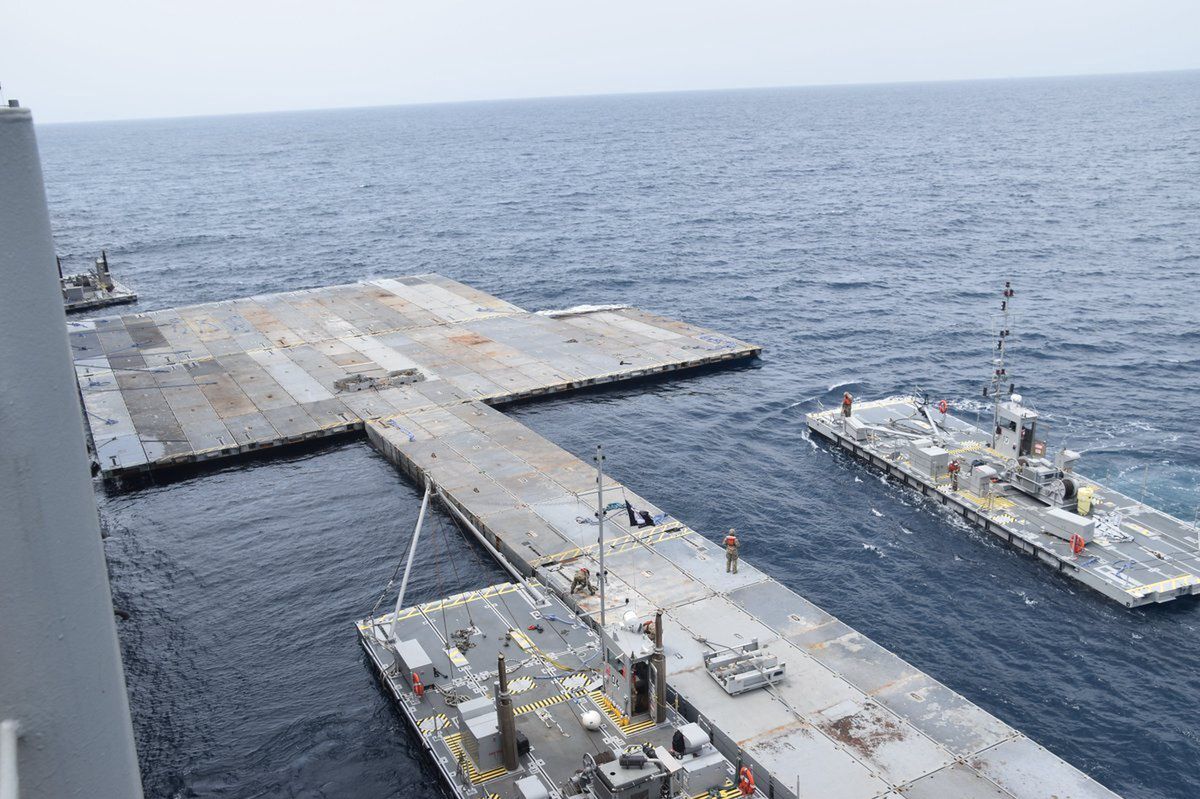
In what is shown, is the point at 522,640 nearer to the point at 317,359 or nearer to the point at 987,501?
the point at 987,501

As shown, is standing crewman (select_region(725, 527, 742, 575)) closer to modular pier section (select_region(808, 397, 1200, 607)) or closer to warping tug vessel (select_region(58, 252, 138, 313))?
modular pier section (select_region(808, 397, 1200, 607))

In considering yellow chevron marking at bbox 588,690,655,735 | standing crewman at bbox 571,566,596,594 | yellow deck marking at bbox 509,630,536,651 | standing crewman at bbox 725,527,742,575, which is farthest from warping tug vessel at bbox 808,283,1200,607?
yellow deck marking at bbox 509,630,536,651

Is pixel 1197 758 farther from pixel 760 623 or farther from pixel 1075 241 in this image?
pixel 1075 241

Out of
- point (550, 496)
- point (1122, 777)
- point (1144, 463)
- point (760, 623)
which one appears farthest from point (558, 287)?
point (1122, 777)

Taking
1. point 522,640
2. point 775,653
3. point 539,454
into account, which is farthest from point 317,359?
point 775,653

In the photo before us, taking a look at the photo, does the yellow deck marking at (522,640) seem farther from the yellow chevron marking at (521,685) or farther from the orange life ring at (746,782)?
the orange life ring at (746,782)
